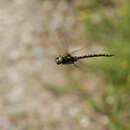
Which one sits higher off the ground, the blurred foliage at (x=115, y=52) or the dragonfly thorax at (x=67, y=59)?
the dragonfly thorax at (x=67, y=59)

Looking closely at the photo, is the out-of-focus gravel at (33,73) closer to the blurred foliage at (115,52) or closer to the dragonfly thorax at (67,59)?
the blurred foliage at (115,52)

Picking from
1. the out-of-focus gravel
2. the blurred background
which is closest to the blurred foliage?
the blurred background

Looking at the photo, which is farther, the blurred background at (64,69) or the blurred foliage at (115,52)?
the blurred background at (64,69)

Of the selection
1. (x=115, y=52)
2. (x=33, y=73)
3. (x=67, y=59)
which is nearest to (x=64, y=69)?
(x=33, y=73)

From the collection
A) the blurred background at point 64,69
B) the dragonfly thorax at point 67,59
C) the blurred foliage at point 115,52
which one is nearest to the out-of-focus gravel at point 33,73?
the blurred background at point 64,69

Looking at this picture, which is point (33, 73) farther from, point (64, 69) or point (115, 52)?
point (115, 52)

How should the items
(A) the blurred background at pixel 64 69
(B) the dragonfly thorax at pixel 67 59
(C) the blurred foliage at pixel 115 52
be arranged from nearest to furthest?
1. (B) the dragonfly thorax at pixel 67 59
2. (C) the blurred foliage at pixel 115 52
3. (A) the blurred background at pixel 64 69

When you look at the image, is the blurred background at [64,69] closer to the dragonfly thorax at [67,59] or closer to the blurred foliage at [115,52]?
the blurred foliage at [115,52]

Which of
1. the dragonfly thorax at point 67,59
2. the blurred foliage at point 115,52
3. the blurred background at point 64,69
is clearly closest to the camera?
the dragonfly thorax at point 67,59

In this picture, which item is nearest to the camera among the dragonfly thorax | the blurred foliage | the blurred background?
the dragonfly thorax

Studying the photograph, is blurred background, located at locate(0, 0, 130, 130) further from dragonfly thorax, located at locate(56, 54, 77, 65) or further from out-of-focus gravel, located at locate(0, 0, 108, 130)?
dragonfly thorax, located at locate(56, 54, 77, 65)
